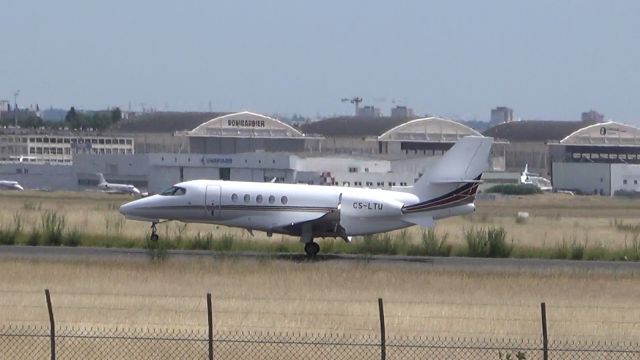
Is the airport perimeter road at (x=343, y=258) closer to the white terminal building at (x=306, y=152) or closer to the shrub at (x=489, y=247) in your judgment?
the shrub at (x=489, y=247)

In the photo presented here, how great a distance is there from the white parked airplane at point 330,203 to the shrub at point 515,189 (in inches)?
2628

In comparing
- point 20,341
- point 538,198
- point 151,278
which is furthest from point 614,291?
point 538,198

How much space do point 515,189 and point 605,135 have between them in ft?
124

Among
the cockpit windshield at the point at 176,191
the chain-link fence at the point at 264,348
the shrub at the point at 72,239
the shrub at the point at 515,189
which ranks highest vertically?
the cockpit windshield at the point at 176,191

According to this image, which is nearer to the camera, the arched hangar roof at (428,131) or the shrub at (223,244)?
the shrub at (223,244)

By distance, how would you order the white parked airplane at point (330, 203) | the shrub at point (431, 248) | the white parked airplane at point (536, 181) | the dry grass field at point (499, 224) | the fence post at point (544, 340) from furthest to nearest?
the white parked airplane at point (536, 181) → the dry grass field at point (499, 224) → the shrub at point (431, 248) → the white parked airplane at point (330, 203) → the fence post at point (544, 340)

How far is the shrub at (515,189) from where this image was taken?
361 ft

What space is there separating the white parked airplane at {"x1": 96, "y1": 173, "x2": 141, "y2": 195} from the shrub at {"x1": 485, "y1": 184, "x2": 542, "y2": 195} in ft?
86.5

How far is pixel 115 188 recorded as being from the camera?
371 feet

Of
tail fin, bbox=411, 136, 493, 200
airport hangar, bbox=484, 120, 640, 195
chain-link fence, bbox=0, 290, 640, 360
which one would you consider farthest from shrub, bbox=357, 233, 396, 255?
airport hangar, bbox=484, 120, 640, 195

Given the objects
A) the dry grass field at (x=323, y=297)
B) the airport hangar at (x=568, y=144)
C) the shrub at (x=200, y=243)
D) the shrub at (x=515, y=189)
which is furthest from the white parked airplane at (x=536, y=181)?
the dry grass field at (x=323, y=297)

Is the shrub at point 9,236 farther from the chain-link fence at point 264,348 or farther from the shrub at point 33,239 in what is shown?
the chain-link fence at point 264,348

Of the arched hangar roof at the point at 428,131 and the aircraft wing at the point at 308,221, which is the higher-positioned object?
the arched hangar roof at the point at 428,131

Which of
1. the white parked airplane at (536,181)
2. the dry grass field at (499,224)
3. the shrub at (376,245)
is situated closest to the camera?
the shrub at (376,245)
